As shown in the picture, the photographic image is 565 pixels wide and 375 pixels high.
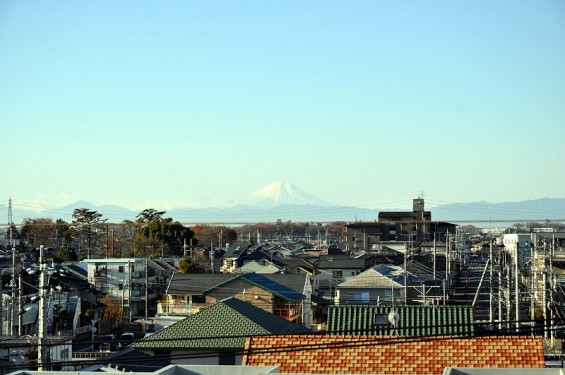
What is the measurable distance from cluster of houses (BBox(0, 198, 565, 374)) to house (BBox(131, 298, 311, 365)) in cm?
3

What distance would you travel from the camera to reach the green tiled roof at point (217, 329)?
661 inches

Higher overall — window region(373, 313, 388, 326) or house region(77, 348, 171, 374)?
window region(373, 313, 388, 326)

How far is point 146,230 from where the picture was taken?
209 ft

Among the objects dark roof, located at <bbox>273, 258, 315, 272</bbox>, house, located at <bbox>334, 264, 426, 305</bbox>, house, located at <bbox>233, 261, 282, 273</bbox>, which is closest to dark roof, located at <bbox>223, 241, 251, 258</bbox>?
house, located at <bbox>233, 261, 282, 273</bbox>

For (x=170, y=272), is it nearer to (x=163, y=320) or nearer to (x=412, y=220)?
(x=163, y=320)

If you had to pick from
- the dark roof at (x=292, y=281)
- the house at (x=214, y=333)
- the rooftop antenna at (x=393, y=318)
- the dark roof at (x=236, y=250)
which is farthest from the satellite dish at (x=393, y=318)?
the dark roof at (x=236, y=250)

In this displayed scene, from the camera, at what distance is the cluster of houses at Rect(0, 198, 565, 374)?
13211 mm

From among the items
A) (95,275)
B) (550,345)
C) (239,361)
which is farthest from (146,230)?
(239,361)

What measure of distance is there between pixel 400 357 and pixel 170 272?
35331mm

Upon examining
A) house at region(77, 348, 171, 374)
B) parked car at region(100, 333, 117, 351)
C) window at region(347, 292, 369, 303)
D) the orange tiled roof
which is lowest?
parked car at region(100, 333, 117, 351)

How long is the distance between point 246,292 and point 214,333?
1575 cm

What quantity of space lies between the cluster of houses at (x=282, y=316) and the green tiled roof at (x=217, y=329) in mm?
30

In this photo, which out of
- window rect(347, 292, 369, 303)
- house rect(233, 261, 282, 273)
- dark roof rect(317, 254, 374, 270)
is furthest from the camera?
dark roof rect(317, 254, 374, 270)

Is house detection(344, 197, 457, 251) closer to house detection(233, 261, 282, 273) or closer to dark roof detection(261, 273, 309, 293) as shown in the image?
house detection(233, 261, 282, 273)
